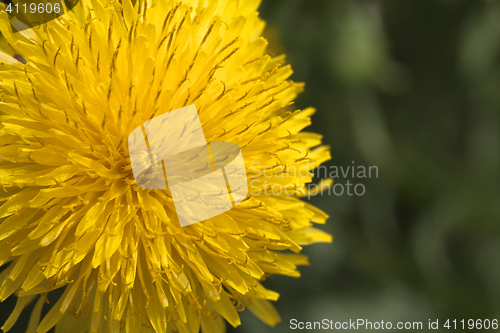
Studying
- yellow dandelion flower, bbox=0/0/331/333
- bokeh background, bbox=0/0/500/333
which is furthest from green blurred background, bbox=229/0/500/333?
yellow dandelion flower, bbox=0/0/331/333

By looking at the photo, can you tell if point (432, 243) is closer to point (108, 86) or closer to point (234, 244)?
point (234, 244)

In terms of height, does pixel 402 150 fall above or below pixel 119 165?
below

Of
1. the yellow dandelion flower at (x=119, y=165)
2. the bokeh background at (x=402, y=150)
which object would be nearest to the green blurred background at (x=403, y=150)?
the bokeh background at (x=402, y=150)

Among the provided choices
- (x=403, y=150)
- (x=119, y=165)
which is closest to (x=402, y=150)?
(x=403, y=150)

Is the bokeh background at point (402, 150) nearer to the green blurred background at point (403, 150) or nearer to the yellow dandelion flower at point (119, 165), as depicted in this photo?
the green blurred background at point (403, 150)

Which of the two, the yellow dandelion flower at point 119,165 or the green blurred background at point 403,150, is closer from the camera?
the yellow dandelion flower at point 119,165

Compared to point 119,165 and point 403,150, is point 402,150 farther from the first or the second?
point 119,165
